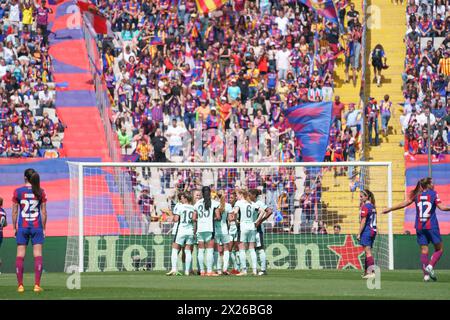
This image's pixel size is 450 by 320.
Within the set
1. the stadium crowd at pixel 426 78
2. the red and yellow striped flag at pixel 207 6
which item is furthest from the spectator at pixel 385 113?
the red and yellow striped flag at pixel 207 6

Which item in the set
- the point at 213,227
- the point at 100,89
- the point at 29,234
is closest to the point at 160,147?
the point at 100,89

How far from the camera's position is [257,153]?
39719mm

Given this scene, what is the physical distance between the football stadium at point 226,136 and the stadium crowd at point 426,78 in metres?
0.06

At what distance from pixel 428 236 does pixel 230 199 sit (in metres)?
9.80

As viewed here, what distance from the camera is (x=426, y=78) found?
41875mm

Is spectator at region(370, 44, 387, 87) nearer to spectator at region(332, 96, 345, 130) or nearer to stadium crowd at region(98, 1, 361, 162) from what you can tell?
stadium crowd at region(98, 1, 361, 162)

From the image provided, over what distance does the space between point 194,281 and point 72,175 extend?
927cm

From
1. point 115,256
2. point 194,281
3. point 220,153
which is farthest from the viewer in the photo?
point 220,153

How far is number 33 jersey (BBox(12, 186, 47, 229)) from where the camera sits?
22875 mm

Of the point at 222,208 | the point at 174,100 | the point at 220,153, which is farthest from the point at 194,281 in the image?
the point at 174,100

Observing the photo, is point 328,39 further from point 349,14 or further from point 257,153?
point 257,153

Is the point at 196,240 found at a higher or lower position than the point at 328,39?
lower

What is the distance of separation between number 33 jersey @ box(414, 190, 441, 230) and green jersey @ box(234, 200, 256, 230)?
4.51 meters

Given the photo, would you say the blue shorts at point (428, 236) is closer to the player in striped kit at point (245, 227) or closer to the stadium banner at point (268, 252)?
the player in striped kit at point (245, 227)
